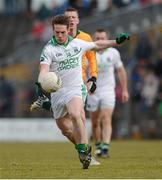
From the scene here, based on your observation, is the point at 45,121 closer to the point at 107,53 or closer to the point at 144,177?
the point at 107,53

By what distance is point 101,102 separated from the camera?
18.3 m

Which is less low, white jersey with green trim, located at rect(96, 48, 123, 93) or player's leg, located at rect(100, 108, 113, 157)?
white jersey with green trim, located at rect(96, 48, 123, 93)

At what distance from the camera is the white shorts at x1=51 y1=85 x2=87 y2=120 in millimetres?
13367

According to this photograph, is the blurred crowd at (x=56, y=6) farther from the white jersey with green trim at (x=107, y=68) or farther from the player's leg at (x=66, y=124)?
the player's leg at (x=66, y=124)

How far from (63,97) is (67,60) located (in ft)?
1.90

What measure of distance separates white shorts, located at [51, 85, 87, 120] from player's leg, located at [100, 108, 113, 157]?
369cm

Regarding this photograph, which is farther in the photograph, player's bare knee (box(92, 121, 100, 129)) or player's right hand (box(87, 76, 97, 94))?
player's bare knee (box(92, 121, 100, 129))

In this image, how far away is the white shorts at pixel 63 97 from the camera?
13367 millimetres

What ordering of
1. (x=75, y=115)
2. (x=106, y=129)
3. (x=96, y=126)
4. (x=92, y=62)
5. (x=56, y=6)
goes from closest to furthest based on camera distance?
(x=75, y=115)
(x=92, y=62)
(x=106, y=129)
(x=96, y=126)
(x=56, y=6)

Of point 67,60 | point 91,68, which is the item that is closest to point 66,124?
point 67,60

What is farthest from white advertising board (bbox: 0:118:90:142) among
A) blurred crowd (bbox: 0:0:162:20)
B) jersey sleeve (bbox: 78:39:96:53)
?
jersey sleeve (bbox: 78:39:96:53)

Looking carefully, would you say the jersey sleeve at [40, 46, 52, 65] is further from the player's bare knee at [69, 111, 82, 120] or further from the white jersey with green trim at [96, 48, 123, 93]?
the white jersey with green trim at [96, 48, 123, 93]

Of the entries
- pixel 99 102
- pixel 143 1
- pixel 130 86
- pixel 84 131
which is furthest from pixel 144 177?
pixel 143 1

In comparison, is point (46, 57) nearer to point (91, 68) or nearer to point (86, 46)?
point (86, 46)
